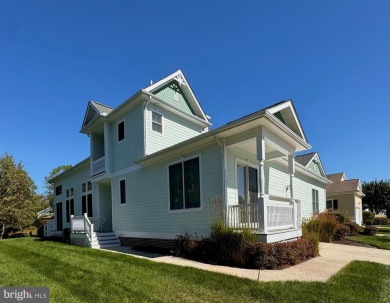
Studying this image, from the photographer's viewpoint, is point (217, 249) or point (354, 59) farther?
point (354, 59)

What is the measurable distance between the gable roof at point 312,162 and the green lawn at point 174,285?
Result: 51.6ft

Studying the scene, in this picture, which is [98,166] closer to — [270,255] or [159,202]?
[159,202]

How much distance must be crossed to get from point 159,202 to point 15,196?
23144 millimetres

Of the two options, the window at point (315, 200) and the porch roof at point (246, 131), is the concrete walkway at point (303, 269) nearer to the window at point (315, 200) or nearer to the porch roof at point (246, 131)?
the porch roof at point (246, 131)

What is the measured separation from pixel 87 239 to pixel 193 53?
36.0ft

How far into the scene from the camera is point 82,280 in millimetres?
6148

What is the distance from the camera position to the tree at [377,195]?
43.7 m

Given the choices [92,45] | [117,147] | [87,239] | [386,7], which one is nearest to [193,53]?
[92,45]

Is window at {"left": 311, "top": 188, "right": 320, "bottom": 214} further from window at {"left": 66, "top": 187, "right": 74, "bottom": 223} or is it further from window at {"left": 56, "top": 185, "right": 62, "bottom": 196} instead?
window at {"left": 56, "top": 185, "right": 62, "bottom": 196}

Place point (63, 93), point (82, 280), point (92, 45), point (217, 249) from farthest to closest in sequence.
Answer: point (63, 93), point (92, 45), point (217, 249), point (82, 280)

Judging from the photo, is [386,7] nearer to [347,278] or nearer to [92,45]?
[347,278]

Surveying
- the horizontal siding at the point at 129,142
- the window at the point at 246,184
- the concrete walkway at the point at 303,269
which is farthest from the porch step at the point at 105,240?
the window at the point at 246,184

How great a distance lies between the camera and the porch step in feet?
44.0

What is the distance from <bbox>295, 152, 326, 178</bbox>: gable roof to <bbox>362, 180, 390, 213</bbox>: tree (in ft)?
81.3
